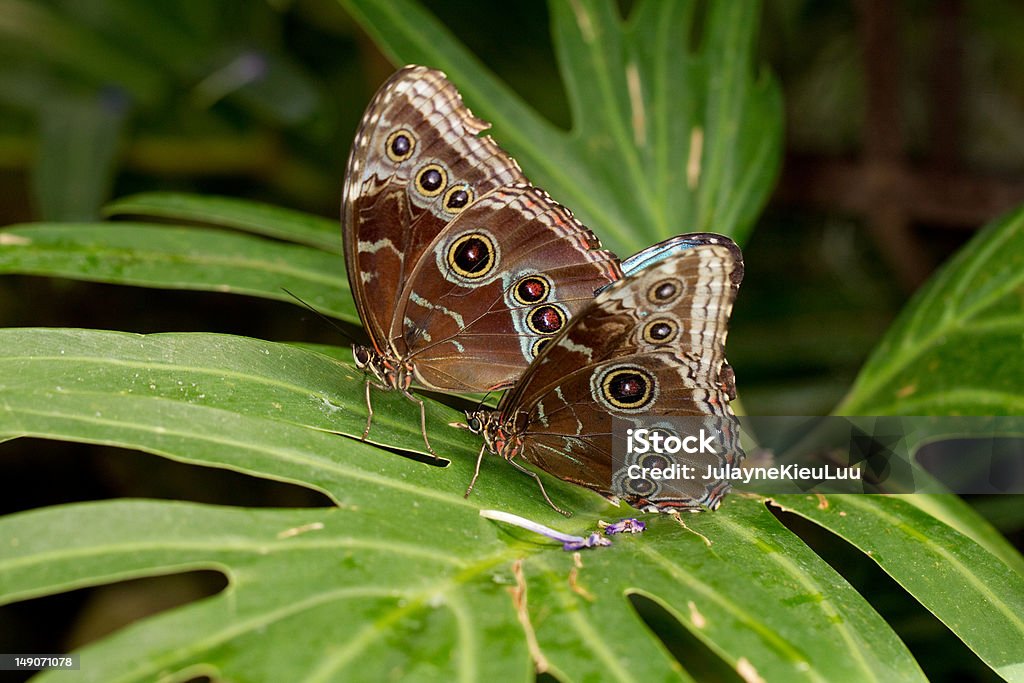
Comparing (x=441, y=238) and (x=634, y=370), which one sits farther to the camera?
(x=441, y=238)

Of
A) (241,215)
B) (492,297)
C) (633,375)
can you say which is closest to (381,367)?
(492,297)

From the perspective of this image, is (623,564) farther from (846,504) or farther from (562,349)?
(846,504)

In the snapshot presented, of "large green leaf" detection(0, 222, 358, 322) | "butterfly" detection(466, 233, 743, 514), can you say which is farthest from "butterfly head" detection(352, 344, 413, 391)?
"large green leaf" detection(0, 222, 358, 322)

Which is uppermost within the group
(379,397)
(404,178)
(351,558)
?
(404,178)

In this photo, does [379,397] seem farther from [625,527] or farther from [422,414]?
[625,527]

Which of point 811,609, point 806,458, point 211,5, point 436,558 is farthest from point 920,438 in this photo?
point 211,5

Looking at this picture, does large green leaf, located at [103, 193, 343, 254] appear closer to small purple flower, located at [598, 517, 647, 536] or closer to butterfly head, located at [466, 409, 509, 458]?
butterfly head, located at [466, 409, 509, 458]

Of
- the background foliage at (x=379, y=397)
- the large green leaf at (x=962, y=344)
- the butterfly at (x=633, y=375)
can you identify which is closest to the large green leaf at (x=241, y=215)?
the background foliage at (x=379, y=397)
